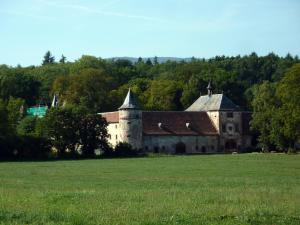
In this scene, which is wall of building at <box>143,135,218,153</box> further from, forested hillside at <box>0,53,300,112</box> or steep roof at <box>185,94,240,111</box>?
forested hillside at <box>0,53,300,112</box>

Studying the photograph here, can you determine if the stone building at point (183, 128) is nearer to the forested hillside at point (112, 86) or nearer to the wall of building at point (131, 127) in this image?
the wall of building at point (131, 127)

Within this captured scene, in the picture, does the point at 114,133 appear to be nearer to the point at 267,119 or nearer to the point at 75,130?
the point at 75,130

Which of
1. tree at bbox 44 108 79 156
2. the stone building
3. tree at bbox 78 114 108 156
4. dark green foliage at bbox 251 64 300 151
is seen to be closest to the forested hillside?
the stone building

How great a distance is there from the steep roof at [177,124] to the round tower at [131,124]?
220 cm

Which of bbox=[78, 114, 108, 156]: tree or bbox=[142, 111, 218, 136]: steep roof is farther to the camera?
bbox=[142, 111, 218, 136]: steep roof

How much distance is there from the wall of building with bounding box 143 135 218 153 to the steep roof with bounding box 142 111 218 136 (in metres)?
0.56

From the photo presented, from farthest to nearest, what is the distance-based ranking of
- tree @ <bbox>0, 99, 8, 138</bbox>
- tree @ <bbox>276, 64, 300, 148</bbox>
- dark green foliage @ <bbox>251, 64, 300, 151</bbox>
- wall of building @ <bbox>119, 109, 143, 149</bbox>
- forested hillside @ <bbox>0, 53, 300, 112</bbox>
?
forested hillside @ <bbox>0, 53, 300, 112</bbox> → wall of building @ <bbox>119, 109, 143, 149</bbox> → tree @ <bbox>0, 99, 8, 138</bbox> → dark green foliage @ <bbox>251, 64, 300, 151</bbox> → tree @ <bbox>276, 64, 300, 148</bbox>

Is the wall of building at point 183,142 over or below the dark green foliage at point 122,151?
over

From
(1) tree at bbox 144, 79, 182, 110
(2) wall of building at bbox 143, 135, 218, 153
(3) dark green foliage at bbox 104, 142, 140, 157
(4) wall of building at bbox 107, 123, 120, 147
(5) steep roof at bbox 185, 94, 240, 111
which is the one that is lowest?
(3) dark green foliage at bbox 104, 142, 140, 157

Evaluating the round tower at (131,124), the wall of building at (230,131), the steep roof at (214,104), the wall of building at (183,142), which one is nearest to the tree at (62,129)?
the round tower at (131,124)

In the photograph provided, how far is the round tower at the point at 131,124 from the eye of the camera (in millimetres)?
89312

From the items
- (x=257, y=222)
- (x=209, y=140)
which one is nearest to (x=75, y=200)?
(x=257, y=222)

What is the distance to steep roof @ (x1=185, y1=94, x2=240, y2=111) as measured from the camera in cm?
9750

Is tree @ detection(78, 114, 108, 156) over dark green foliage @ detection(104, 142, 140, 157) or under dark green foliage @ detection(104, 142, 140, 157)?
over
